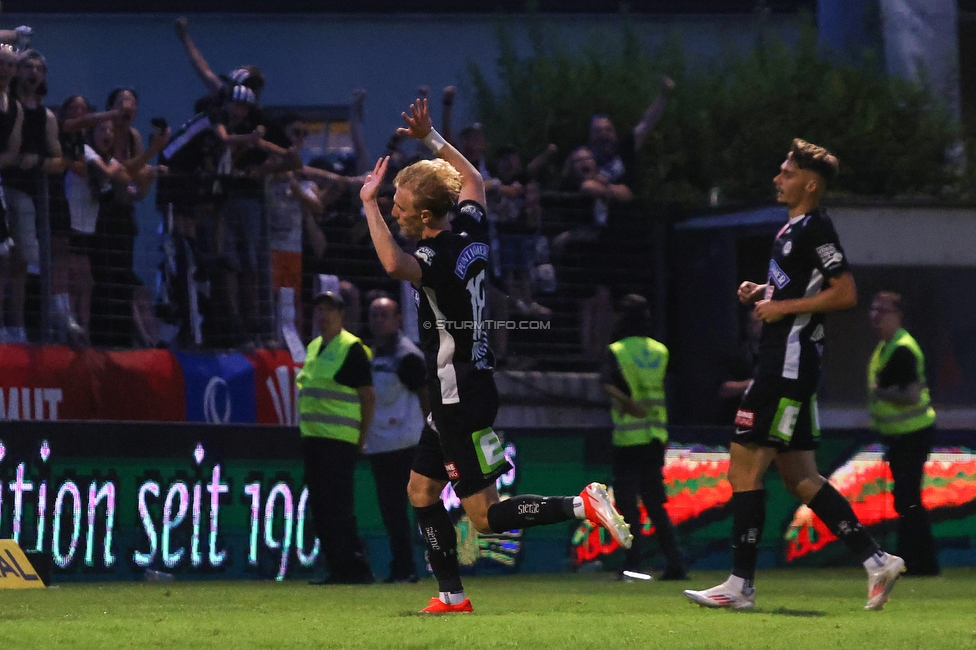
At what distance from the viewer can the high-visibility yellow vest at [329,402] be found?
1202 cm

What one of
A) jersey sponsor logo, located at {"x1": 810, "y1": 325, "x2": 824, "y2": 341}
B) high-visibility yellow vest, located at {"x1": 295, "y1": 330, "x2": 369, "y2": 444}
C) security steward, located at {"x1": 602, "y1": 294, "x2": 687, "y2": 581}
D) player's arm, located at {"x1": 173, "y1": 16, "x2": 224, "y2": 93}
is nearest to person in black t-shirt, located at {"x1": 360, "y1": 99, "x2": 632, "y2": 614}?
jersey sponsor logo, located at {"x1": 810, "y1": 325, "x2": 824, "y2": 341}

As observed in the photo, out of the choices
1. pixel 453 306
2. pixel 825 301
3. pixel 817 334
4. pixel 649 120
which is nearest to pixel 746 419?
pixel 817 334

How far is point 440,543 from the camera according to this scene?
8.10m

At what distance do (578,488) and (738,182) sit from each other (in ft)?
20.3

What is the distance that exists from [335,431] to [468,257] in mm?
4612

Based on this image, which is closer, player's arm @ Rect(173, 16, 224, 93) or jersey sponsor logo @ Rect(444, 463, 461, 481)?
jersey sponsor logo @ Rect(444, 463, 461, 481)

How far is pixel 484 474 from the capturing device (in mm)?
7660

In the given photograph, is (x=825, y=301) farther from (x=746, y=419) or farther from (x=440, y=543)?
(x=440, y=543)

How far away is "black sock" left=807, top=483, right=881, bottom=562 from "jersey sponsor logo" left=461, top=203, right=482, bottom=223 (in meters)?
2.31

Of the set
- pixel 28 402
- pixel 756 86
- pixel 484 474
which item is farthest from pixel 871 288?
pixel 484 474

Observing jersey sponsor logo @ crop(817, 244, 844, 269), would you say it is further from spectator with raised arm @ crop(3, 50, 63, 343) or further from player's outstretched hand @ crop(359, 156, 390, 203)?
spectator with raised arm @ crop(3, 50, 63, 343)

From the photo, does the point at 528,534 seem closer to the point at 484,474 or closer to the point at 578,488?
the point at 578,488

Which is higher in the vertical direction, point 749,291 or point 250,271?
point 250,271

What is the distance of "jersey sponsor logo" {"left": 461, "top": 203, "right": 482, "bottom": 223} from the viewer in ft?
25.9
